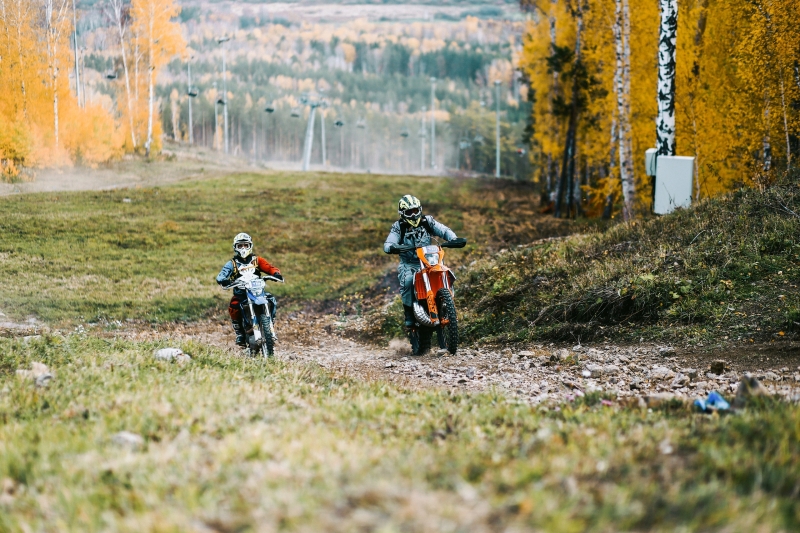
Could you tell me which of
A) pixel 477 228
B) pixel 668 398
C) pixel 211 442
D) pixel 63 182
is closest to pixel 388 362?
pixel 668 398

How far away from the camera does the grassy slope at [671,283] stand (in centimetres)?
909

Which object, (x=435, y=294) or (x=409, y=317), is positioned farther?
(x=409, y=317)

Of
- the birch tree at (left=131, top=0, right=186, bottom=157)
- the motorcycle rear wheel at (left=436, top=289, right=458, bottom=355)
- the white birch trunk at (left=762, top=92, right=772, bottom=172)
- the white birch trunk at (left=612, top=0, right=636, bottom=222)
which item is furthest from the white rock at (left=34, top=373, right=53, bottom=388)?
the birch tree at (left=131, top=0, right=186, bottom=157)

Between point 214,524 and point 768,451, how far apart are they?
2861 millimetres

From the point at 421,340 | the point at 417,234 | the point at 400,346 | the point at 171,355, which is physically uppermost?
the point at 417,234

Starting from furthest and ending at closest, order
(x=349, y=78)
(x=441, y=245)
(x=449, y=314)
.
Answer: (x=349, y=78)
(x=441, y=245)
(x=449, y=314)

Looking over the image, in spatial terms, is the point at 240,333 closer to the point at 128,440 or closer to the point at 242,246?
the point at 242,246

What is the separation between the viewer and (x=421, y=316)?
10688 mm

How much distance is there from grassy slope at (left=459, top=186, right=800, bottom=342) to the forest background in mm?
2712

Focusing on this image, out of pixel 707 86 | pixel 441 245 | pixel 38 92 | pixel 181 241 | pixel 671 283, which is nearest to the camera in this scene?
pixel 671 283

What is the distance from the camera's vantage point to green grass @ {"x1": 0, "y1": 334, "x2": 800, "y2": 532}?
2.84m

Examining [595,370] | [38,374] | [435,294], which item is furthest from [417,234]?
[38,374]

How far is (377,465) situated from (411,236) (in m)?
7.76

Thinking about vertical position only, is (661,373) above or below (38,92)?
below
